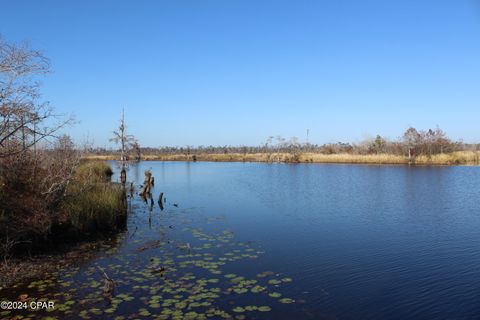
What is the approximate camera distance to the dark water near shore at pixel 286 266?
760 cm

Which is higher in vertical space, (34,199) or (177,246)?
(34,199)

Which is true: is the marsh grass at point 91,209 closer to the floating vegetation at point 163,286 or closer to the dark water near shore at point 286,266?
the dark water near shore at point 286,266

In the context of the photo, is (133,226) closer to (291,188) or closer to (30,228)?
(30,228)

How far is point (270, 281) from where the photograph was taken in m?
9.02

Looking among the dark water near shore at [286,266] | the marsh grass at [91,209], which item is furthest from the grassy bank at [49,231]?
the dark water near shore at [286,266]

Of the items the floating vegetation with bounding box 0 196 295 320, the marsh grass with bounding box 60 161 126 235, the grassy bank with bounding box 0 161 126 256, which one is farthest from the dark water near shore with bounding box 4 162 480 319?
the grassy bank with bounding box 0 161 126 256

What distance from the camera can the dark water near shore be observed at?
7.60 metres

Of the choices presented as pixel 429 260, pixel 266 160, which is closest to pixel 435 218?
pixel 429 260

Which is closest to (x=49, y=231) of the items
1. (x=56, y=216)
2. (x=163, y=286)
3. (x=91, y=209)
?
(x=56, y=216)

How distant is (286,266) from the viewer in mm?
10320

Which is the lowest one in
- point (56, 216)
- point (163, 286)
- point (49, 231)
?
point (163, 286)

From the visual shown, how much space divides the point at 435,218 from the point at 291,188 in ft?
43.2

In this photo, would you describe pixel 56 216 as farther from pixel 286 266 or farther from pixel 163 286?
pixel 286 266

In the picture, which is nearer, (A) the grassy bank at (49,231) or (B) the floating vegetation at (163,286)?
(B) the floating vegetation at (163,286)
